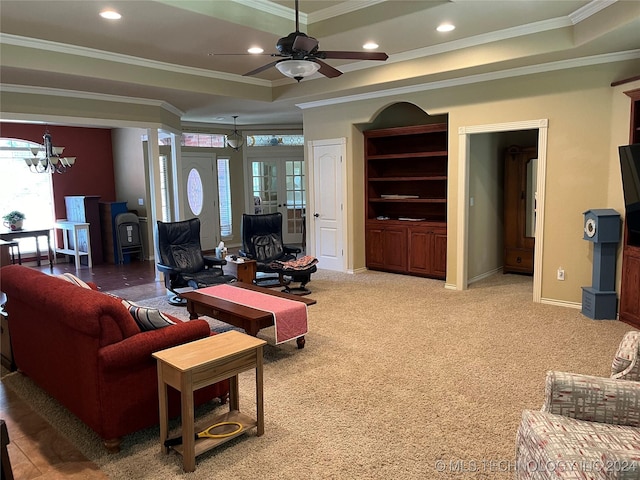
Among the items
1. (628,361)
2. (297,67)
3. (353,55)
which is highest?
(353,55)

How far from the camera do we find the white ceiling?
4.08 meters

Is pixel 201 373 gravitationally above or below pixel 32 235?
below

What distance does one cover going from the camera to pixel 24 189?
8.87 meters

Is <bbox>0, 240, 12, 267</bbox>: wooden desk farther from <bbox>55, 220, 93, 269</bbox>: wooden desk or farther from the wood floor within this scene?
the wood floor

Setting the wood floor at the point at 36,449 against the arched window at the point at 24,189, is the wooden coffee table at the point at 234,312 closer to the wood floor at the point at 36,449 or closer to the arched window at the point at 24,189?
the wood floor at the point at 36,449

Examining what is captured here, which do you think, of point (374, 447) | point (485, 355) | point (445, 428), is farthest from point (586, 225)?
point (374, 447)

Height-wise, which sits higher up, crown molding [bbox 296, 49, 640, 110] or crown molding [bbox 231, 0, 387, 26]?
crown molding [bbox 231, 0, 387, 26]

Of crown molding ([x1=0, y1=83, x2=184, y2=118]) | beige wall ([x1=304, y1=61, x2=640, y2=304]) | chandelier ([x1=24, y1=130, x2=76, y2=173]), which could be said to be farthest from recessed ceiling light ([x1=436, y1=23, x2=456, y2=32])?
chandelier ([x1=24, y1=130, x2=76, y2=173])

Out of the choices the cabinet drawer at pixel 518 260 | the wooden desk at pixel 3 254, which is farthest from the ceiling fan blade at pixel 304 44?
the wooden desk at pixel 3 254

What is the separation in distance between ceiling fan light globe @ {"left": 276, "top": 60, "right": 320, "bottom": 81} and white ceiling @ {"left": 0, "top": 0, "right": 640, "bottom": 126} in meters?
1.13

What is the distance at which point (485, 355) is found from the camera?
13.2ft

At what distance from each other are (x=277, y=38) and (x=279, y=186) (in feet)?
20.0

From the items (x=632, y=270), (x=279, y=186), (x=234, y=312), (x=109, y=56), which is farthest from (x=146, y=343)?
(x=279, y=186)

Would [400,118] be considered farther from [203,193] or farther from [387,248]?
[203,193]
